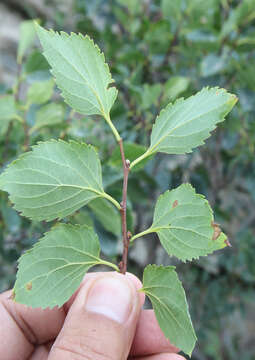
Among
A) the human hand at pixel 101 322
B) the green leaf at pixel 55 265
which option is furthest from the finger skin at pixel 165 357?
the green leaf at pixel 55 265

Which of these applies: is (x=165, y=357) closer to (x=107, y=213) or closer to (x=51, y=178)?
(x=107, y=213)

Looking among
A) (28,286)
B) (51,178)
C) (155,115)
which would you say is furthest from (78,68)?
(155,115)

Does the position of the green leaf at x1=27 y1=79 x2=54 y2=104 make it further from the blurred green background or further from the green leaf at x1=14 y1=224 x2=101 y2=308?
the green leaf at x1=14 y1=224 x2=101 y2=308

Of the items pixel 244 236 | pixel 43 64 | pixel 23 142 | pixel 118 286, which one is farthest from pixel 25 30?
pixel 244 236

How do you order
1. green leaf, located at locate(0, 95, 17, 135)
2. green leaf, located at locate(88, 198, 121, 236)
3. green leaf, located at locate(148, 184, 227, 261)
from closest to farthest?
green leaf, located at locate(148, 184, 227, 261) < green leaf, located at locate(88, 198, 121, 236) < green leaf, located at locate(0, 95, 17, 135)

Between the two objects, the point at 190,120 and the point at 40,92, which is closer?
the point at 190,120

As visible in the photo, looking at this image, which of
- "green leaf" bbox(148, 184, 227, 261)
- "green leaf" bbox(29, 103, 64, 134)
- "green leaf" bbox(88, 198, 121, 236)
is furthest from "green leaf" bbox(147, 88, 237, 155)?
"green leaf" bbox(29, 103, 64, 134)
